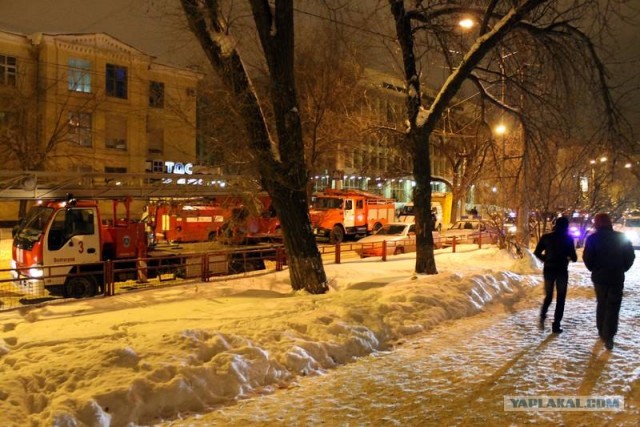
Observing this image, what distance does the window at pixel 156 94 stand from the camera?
1527 inches

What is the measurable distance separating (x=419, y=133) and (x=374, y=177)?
73.1 feet

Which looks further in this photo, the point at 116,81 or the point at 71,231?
the point at 116,81

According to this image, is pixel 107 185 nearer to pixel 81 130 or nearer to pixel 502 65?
pixel 502 65

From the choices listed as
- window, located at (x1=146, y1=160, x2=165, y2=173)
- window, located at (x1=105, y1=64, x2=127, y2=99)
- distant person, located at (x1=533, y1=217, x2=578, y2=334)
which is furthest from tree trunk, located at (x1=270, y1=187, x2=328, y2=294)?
window, located at (x1=146, y1=160, x2=165, y2=173)

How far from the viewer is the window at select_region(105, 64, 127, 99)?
37.0 m

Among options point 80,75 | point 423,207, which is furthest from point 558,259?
point 80,75

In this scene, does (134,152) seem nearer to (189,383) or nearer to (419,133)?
(419,133)

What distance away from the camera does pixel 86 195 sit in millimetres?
13539

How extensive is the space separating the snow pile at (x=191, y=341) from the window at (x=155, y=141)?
3084 centimetres

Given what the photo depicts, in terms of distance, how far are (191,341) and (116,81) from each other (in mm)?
35569

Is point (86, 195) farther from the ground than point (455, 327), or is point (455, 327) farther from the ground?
point (86, 195)

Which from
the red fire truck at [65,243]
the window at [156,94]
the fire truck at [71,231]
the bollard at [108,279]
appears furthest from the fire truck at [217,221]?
the window at [156,94]

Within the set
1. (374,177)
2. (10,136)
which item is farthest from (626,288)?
(10,136)

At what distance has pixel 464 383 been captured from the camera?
5699 millimetres
